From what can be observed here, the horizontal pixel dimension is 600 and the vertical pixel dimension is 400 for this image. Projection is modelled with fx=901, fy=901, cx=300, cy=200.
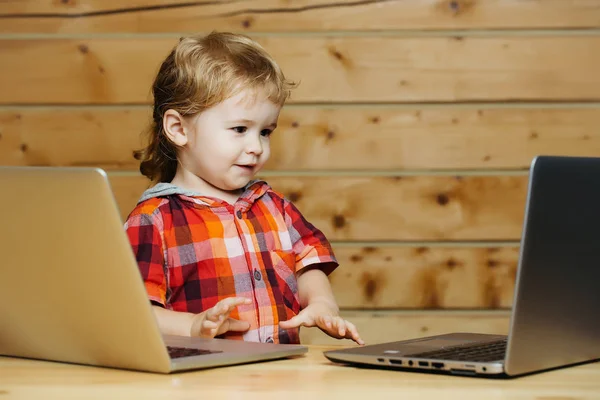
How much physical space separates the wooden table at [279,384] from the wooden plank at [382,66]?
1.46 meters

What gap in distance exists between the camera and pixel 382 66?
2402 mm

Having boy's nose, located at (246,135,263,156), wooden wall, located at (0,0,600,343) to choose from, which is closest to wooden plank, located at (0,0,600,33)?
wooden wall, located at (0,0,600,343)

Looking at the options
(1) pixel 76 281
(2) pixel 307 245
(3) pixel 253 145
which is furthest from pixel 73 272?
(2) pixel 307 245

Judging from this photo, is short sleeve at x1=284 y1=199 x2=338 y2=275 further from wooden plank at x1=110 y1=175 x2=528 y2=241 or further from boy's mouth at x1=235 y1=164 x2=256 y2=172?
wooden plank at x1=110 y1=175 x2=528 y2=241

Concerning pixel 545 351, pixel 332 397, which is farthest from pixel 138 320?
pixel 545 351

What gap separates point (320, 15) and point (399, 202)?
0.54 metres

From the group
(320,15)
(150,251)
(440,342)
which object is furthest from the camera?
(320,15)

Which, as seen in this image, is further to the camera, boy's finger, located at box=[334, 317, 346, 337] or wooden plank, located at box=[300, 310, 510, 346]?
wooden plank, located at box=[300, 310, 510, 346]

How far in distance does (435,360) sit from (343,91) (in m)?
1.50

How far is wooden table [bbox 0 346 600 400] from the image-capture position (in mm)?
858

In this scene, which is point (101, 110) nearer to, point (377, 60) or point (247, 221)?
point (377, 60)

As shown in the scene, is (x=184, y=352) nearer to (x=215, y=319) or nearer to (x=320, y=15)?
(x=215, y=319)

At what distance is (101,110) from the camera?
7.95 feet

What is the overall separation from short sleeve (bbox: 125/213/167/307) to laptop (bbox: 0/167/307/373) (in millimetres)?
421
